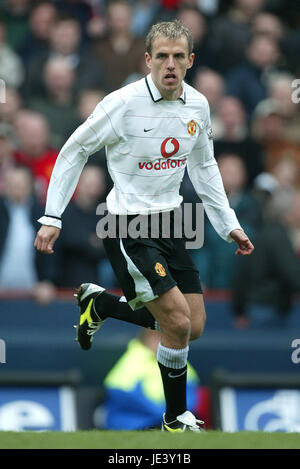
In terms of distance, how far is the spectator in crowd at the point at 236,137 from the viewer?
34.1 ft

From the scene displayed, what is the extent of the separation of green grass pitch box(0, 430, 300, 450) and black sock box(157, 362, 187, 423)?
326mm

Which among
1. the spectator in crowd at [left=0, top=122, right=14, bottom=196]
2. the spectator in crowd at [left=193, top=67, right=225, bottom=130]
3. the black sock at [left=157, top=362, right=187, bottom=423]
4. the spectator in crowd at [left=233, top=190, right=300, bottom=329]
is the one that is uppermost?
the spectator in crowd at [left=193, top=67, right=225, bottom=130]

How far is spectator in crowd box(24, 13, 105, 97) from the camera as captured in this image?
1136cm

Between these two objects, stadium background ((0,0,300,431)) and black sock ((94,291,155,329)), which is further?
stadium background ((0,0,300,431))

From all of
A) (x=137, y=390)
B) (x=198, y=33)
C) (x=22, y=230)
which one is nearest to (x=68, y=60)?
(x=198, y=33)

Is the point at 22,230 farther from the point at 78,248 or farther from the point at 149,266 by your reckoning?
the point at 149,266

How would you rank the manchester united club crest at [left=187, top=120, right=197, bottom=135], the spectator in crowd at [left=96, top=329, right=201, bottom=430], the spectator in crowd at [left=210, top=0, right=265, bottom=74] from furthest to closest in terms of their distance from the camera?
the spectator in crowd at [left=210, top=0, right=265, bottom=74], the spectator in crowd at [left=96, top=329, right=201, bottom=430], the manchester united club crest at [left=187, top=120, right=197, bottom=135]

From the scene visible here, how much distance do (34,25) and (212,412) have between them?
5452 millimetres

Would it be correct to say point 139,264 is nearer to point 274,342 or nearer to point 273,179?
point 274,342

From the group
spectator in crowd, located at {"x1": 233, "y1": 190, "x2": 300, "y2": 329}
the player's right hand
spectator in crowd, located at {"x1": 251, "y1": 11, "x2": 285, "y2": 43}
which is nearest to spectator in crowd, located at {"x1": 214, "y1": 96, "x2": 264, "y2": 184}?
spectator in crowd, located at {"x1": 233, "y1": 190, "x2": 300, "y2": 329}

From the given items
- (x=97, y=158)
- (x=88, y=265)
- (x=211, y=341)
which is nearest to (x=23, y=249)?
(x=88, y=265)

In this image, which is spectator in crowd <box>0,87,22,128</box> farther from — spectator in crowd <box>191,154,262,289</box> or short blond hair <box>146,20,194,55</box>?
short blond hair <box>146,20,194,55</box>

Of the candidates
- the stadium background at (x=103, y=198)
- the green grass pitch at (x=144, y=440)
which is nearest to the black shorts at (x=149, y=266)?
the green grass pitch at (x=144, y=440)

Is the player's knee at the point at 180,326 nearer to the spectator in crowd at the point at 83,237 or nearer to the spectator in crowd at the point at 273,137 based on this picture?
the spectator in crowd at the point at 83,237
